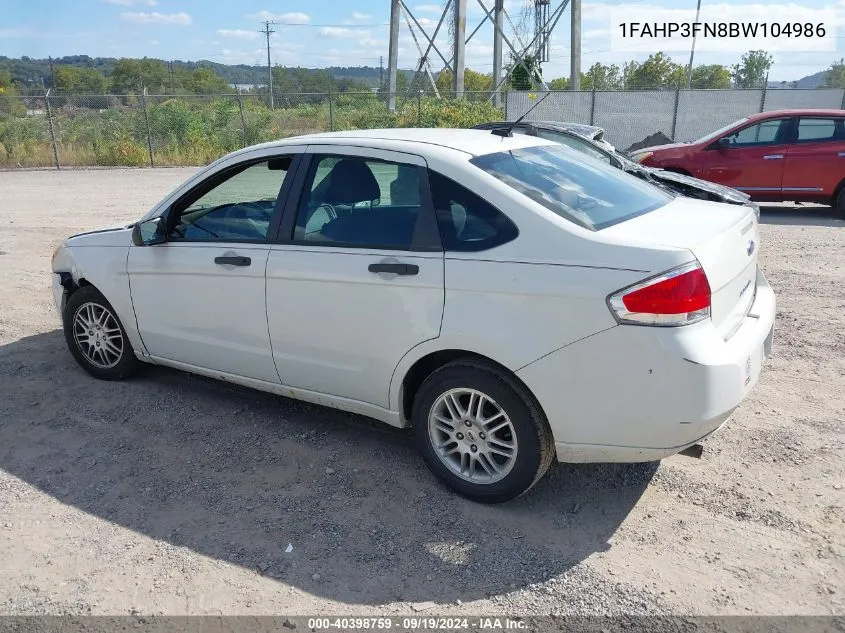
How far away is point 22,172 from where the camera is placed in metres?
21.4

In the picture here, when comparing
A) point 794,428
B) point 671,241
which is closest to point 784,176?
point 794,428

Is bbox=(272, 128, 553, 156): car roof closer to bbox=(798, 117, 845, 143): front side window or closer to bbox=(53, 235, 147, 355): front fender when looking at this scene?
bbox=(53, 235, 147, 355): front fender

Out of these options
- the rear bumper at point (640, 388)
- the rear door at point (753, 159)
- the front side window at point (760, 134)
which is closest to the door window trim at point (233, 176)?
the rear bumper at point (640, 388)

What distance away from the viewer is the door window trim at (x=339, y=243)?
143 inches

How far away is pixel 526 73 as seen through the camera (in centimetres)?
3972

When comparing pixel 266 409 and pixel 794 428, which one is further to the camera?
pixel 266 409

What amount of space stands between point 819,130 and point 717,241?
10294 mm

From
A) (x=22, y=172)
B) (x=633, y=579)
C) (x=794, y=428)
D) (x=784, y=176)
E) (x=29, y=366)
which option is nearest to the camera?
(x=633, y=579)

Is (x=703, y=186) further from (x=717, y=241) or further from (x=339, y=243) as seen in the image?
(x=339, y=243)

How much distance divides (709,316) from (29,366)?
5.03 m

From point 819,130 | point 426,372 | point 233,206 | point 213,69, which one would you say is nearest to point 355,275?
point 426,372

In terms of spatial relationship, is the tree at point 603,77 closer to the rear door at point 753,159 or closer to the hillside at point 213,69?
the hillside at point 213,69

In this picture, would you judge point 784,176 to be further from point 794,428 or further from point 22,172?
point 22,172

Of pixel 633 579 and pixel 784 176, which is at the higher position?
pixel 784 176
